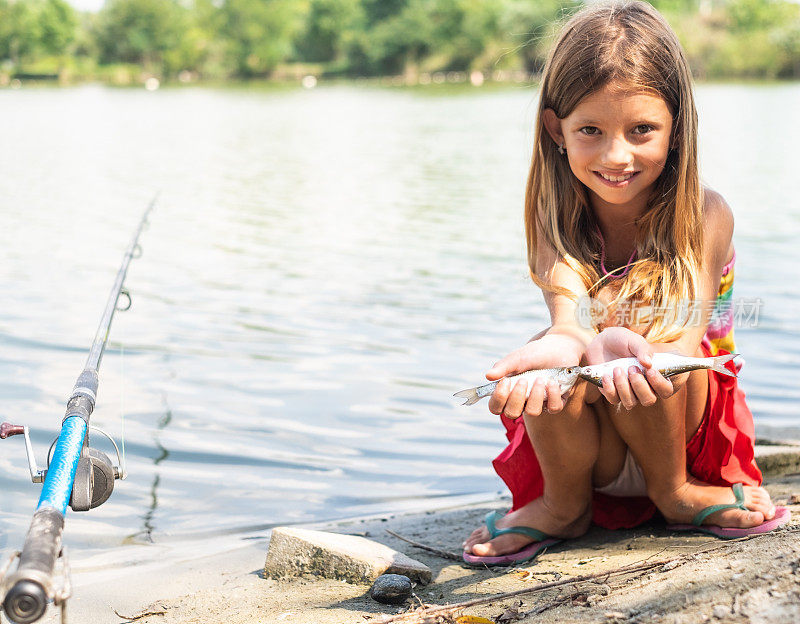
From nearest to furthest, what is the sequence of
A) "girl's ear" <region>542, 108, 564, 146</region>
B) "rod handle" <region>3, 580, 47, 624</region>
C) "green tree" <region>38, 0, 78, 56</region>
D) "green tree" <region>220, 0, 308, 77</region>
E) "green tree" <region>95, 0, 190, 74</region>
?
"rod handle" <region>3, 580, 47, 624</region> < "girl's ear" <region>542, 108, 564, 146</region> < "green tree" <region>38, 0, 78, 56</region> < "green tree" <region>220, 0, 308, 77</region> < "green tree" <region>95, 0, 190, 74</region>

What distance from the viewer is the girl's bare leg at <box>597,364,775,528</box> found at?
2236mm

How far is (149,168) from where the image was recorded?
46.3 ft

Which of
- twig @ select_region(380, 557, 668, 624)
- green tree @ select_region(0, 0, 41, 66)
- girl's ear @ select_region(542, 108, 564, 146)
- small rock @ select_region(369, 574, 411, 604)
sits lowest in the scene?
small rock @ select_region(369, 574, 411, 604)

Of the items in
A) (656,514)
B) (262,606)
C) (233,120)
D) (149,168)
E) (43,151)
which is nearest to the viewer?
(262,606)

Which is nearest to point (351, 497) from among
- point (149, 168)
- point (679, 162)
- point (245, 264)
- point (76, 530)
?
point (76, 530)

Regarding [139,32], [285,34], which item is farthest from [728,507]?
[285,34]

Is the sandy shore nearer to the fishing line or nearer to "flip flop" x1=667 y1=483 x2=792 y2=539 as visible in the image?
"flip flop" x1=667 y1=483 x2=792 y2=539

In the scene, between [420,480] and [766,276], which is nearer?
[420,480]

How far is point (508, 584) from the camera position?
2.27 m

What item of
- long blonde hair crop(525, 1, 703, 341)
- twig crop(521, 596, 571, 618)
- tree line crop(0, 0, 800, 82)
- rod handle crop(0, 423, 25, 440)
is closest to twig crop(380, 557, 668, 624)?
twig crop(521, 596, 571, 618)

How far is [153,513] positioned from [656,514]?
1559mm

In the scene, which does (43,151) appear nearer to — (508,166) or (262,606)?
(508,166)

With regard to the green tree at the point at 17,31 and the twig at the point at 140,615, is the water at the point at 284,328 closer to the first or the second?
the twig at the point at 140,615

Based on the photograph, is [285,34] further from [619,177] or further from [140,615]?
[140,615]
